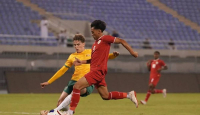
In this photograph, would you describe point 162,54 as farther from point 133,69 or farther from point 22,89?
point 22,89

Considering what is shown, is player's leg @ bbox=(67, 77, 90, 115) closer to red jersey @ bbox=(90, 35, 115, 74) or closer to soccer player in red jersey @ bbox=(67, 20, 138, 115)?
soccer player in red jersey @ bbox=(67, 20, 138, 115)

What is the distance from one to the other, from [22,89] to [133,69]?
21.9 feet

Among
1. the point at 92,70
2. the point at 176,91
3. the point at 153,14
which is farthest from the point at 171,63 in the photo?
the point at 92,70

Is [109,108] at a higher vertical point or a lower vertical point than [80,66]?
lower

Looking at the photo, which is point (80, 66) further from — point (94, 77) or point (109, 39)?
point (109, 39)

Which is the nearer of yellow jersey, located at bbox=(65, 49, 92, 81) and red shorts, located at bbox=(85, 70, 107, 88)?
red shorts, located at bbox=(85, 70, 107, 88)

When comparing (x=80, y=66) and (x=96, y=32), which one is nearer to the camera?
(x=96, y=32)

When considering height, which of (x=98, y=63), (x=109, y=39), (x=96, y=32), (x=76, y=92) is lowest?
(x=76, y=92)

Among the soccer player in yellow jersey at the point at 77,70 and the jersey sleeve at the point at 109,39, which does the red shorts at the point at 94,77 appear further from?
the soccer player in yellow jersey at the point at 77,70

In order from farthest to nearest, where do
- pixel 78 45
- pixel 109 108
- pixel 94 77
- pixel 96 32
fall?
pixel 109 108 → pixel 78 45 → pixel 96 32 → pixel 94 77

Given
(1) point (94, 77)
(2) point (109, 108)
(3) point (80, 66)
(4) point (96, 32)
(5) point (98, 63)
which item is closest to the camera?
(1) point (94, 77)

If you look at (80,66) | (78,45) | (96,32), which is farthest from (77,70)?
(96,32)

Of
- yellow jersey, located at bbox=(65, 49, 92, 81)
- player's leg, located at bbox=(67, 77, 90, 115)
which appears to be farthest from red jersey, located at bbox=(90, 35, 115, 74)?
yellow jersey, located at bbox=(65, 49, 92, 81)

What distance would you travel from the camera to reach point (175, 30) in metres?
37.1
